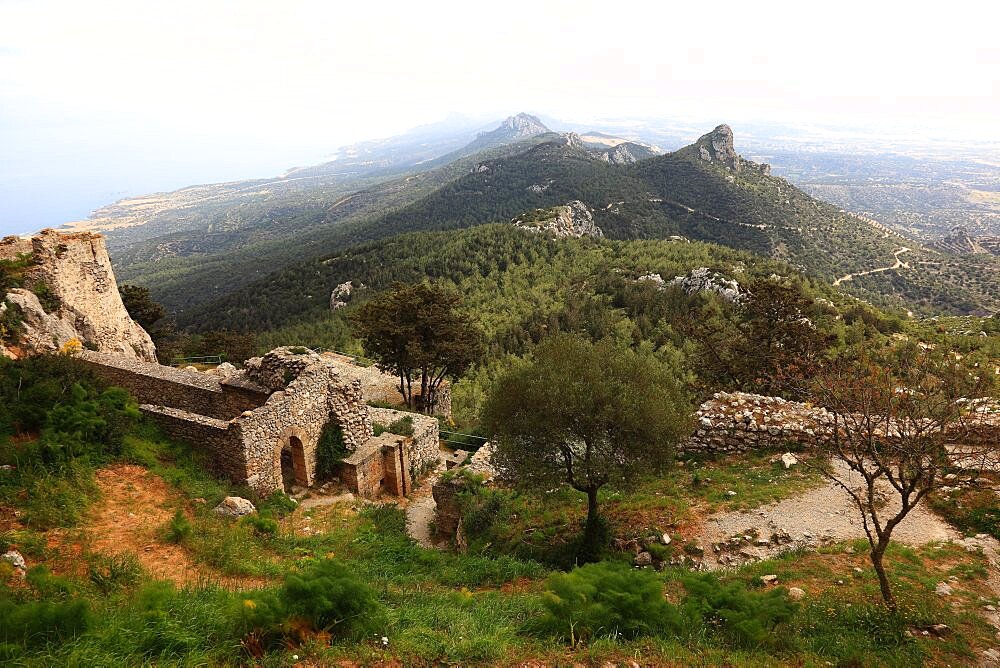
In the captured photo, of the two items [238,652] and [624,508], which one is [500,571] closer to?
[624,508]

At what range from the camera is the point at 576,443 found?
9.05m

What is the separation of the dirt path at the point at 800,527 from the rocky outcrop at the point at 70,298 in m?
16.2

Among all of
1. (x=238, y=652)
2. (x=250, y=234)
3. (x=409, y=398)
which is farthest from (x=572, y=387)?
(x=250, y=234)

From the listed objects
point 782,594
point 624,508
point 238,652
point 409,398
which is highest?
point 238,652

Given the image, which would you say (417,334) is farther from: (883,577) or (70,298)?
(883,577)

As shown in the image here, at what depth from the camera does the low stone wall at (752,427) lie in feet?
38.7

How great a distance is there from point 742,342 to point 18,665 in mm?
17535

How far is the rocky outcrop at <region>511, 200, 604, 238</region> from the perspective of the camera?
59.8 m

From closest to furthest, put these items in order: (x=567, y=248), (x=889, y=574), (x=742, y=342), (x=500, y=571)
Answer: (x=889, y=574) → (x=500, y=571) → (x=742, y=342) → (x=567, y=248)

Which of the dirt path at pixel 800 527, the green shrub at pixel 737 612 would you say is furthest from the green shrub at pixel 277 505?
the dirt path at pixel 800 527

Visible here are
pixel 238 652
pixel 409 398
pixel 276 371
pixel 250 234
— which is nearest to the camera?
pixel 238 652

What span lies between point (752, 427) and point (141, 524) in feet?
41.0

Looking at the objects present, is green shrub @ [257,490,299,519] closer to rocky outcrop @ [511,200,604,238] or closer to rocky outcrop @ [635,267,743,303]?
rocky outcrop @ [635,267,743,303]

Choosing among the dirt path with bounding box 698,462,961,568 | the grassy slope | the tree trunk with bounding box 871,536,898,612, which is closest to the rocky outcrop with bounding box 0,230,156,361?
the grassy slope
